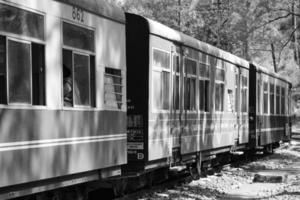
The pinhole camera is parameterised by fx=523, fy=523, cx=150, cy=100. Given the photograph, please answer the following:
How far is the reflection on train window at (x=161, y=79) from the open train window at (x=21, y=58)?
3840 millimetres

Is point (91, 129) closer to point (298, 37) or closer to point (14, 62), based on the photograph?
point (14, 62)

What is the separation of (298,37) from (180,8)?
50.2ft

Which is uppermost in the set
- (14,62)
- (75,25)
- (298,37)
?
(298,37)

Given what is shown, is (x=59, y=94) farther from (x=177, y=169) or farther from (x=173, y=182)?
(x=177, y=169)

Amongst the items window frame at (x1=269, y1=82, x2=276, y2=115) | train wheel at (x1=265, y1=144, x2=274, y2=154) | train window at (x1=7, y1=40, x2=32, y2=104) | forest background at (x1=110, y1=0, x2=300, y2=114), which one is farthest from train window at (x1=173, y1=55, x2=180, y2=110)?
forest background at (x1=110, y1=0, x2=300, y2=114)

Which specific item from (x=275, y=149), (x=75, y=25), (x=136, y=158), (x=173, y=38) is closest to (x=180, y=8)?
(x=275, y=149)

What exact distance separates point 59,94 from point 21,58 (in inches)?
35.0

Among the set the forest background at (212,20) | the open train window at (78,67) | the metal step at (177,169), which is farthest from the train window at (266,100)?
the open train window at (78,67)

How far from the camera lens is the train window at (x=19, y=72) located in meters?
5.89

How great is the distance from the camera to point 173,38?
11.1 meters

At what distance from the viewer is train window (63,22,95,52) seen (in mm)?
7070

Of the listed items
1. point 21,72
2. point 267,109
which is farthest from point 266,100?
point 21,72

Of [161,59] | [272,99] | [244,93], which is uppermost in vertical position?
[161,59]

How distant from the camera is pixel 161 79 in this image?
34.3ft
